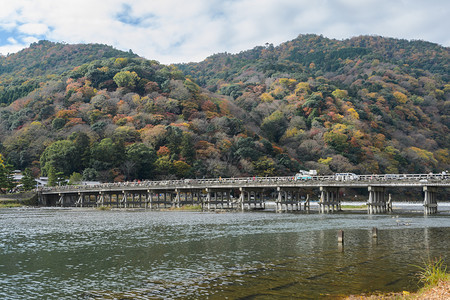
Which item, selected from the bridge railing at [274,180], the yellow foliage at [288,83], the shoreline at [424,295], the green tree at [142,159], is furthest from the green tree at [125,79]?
the shoreline at [424,295]

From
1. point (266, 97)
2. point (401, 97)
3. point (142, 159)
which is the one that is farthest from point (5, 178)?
point (401, 97)

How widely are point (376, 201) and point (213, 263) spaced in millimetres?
38234

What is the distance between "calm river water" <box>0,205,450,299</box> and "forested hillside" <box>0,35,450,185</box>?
51921mm

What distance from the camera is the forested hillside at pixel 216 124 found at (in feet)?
275

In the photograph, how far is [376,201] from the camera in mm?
52719

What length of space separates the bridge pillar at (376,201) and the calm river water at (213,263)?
61.0 ft

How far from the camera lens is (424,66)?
18462 centimetres

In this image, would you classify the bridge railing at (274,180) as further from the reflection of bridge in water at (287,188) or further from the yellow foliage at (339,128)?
the yellow foliage at (339,128)

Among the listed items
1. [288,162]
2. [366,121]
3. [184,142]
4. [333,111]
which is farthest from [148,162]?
[366,121]

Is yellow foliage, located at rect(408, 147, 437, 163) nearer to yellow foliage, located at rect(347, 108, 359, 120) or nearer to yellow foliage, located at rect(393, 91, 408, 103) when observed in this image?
yellow foliage, located at rect(347, 108, 359, 120)

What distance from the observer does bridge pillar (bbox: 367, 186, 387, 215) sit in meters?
51.7

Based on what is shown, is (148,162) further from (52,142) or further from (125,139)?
(52,142)

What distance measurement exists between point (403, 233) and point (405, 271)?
47.1ft

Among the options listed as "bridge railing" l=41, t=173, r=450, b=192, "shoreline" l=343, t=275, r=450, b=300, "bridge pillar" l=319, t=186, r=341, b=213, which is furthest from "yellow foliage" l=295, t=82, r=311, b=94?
"shoreline" l=343, t=275, r=450, b=300
